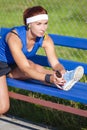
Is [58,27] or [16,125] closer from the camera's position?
[16,125]

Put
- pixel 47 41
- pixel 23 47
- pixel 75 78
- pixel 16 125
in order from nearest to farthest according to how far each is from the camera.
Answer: pixel 75 78 → pixel 23 47 → pixel 47 41 → pixel 16 125

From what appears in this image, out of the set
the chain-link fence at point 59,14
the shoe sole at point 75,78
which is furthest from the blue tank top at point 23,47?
the chain-link fence at point 59,14

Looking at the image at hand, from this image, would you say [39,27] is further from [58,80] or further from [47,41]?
[58,80]

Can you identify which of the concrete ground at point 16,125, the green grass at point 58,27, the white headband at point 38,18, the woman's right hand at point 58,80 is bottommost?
the concrete ground at point 16,125

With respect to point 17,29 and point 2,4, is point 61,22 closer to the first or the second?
point 2,4

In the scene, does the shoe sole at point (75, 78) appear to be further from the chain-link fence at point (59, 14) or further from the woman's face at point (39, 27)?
the chain-link fence at point (59, 14)

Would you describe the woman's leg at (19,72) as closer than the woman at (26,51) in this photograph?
No

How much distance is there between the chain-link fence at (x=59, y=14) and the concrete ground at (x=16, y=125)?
3.42 meters

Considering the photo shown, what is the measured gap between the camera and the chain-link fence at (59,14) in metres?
8.66

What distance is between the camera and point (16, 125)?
15.4ft

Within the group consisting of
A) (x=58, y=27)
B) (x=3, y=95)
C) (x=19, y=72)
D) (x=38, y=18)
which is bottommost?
(x=58, y=27)

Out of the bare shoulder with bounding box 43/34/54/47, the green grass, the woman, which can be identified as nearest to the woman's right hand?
the woman

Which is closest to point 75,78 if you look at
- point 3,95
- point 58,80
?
point 58,80

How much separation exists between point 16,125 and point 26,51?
35.9 inches
